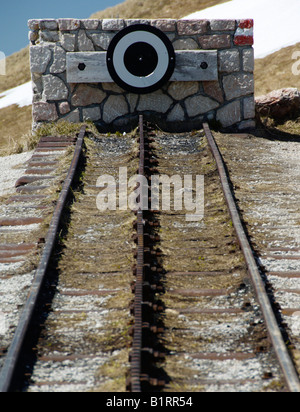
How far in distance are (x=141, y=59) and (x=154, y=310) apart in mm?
6097

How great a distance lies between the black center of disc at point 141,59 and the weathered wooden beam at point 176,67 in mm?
380

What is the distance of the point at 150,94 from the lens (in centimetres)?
944

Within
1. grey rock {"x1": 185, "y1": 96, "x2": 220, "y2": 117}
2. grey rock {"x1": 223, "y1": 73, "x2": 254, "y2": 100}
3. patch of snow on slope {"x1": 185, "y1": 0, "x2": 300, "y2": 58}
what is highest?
patch of snow on slope {"x1": 185, "y1": 0, "x2": 300, "y2": 58}

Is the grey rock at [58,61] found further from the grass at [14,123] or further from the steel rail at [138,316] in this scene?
the grass at [14,123]

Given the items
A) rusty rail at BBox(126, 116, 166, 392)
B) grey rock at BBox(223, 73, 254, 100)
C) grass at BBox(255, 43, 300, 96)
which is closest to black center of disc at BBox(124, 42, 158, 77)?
grey rock at BBox(223, 73, 254, 100)

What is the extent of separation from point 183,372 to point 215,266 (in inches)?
58.2

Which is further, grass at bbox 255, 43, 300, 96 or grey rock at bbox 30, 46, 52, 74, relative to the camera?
grass at bbox 255, 43, 300, 96

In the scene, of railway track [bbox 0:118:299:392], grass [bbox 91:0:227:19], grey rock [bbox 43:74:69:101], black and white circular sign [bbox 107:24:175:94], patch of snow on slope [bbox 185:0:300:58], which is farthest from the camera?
grass [bbox 91:0:227:19]

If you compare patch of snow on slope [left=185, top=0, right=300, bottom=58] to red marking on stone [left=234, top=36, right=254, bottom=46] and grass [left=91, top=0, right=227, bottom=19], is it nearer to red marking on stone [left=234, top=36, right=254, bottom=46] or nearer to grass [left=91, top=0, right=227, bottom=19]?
grass [left=91, top=0, right=227, bottom=19]

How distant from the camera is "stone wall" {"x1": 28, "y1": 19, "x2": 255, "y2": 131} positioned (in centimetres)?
921

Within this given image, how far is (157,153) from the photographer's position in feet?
26.2

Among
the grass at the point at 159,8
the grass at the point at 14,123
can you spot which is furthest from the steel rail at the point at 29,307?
the grass at the point at 159,8

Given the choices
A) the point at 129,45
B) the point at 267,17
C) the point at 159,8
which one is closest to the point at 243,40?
the point at 129,45

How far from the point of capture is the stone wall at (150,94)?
9.21m
